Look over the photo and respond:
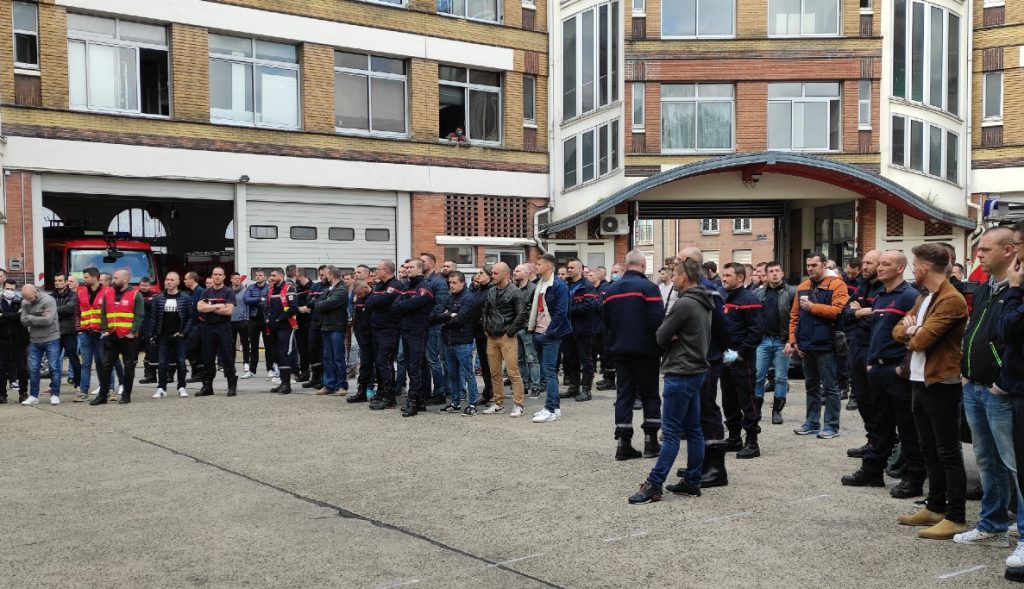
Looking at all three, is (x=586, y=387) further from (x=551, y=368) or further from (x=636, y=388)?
(x=636, y=388)

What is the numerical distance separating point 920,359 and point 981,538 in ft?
3.99

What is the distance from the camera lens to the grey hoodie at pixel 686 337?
7270mm

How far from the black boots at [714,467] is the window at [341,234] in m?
17.5

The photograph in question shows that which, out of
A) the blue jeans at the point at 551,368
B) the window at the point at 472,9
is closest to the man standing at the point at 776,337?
the blue jeans at the point at 551,368

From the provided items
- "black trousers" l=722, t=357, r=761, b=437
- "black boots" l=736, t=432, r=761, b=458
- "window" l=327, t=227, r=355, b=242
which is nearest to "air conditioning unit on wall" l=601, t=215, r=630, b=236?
"window" l=327, t=227, r=355, b=242

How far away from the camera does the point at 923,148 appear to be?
1036 inches

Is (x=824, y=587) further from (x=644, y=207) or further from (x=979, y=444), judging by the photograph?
(x=644, y=207)

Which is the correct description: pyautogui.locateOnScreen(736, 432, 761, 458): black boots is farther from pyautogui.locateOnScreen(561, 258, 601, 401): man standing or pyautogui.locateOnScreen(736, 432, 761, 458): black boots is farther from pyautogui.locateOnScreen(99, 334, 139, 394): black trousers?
pyautogui.locateOnScreen(99, 334, 139, 394): black trousers

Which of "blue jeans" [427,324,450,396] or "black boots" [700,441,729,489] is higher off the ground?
"blue jeans" [427,324,450,396]

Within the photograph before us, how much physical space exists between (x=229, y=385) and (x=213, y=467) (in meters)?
5.81

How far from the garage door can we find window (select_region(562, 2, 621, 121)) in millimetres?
6346

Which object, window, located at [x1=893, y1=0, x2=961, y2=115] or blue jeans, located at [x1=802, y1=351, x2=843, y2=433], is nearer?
blue jeans, located at [x1=802, y1=351, x2=843, y2=433]

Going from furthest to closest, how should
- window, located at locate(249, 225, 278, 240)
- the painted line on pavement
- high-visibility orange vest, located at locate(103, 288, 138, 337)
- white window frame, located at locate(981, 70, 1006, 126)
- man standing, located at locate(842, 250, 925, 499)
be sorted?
white window frame, located at locate(981, 70, 1006, 126), window, located at locate(249, 225, 278, 240), high-visibility orange vest, located at locate(103, 288, 138, 337), man standing, located at locate(842, 250, 925, 499), the painted line on pavement

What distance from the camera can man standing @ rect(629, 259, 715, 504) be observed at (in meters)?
7.21
